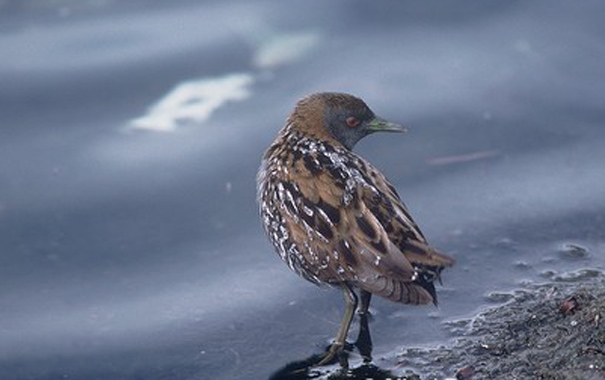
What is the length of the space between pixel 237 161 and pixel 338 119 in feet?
4.88

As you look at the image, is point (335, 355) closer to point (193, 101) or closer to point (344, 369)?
point (344, 369)

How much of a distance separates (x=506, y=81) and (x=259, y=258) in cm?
292

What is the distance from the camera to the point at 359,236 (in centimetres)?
725

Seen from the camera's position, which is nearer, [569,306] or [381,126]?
[569,306]

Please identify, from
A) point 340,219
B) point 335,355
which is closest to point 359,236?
point 340,219

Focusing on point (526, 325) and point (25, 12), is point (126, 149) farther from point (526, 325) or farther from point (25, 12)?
point (526, 325)

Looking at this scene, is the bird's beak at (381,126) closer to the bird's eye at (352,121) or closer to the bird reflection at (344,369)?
the bird's eye at (352,121)

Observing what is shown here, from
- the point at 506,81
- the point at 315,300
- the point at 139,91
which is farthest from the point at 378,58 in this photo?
the point at 315,300

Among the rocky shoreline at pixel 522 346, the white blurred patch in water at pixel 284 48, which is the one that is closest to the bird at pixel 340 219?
the rocky shoreline at pixel 522 346

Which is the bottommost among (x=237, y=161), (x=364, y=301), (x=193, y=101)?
(x=364, y=301)

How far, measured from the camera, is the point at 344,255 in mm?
7246

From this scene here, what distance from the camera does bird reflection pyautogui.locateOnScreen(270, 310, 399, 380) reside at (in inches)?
285

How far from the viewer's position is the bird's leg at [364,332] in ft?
24.7

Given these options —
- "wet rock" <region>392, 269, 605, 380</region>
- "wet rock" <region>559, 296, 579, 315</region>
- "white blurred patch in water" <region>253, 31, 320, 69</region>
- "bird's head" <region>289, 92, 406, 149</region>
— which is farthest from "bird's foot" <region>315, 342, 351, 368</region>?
"white blurred patch in water" <region>253, 31, 320, 69</region>
